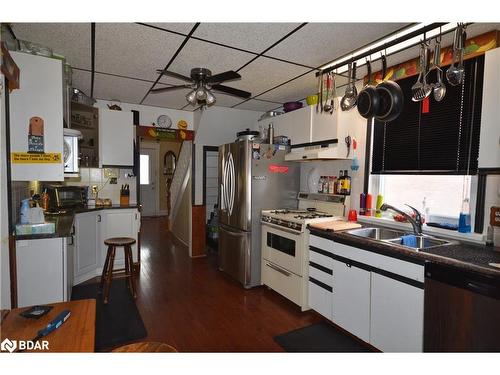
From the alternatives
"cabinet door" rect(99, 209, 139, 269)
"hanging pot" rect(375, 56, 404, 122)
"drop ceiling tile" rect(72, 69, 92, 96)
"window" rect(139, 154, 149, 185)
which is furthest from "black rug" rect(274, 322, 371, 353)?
"window" rect(139, 154, 149, 185)

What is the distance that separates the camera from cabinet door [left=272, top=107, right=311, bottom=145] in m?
3.20

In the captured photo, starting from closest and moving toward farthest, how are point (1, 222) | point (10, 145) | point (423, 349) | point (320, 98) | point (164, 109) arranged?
point (423, 349), point (1, 222), point (10, 145), point (320, 98), point (164, 109)

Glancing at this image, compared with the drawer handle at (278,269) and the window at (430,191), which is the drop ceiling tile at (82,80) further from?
the window at (430,191)

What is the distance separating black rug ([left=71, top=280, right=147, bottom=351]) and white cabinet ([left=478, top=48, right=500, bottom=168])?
2.95 metres

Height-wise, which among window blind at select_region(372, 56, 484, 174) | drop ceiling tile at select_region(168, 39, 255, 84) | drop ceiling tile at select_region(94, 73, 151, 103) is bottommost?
window blind at select_region(372, 56, 484, 174)

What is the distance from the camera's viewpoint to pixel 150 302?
2.91 metres

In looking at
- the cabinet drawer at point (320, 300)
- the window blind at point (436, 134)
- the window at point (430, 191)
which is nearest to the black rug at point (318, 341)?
the cabinet drawer at point (320, 300)

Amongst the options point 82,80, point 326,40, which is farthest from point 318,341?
point 82,80

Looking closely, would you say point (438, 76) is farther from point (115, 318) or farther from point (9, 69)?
point (115, 318)

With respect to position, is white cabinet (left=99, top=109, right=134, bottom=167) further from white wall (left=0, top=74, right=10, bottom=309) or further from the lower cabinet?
white wall (left=0, top=74, right=10, bottom=309)

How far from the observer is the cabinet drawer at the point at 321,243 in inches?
96.0
